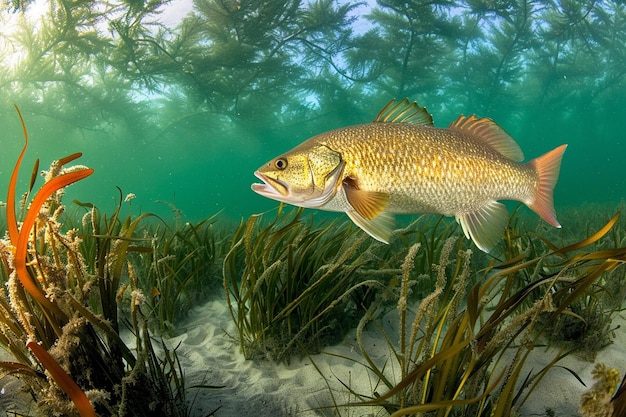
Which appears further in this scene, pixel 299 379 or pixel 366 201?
pixel 299 379

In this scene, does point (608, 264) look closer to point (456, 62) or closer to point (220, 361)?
point (220, 361)

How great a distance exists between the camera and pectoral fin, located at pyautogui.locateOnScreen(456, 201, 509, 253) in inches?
94.4

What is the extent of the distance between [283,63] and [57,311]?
21.1 metres

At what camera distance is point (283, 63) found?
2094 centimetres

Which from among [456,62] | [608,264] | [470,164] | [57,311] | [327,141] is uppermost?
[456,62]

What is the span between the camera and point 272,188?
2318 millimetres

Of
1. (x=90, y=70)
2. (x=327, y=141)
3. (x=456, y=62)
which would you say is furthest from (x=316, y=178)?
(x=456, y=62)

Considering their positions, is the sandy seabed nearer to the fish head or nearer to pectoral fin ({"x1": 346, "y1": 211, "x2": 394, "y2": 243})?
pectoral fin ({"x1": 346, "y1": 211, "x2": 394, "y2": 243})

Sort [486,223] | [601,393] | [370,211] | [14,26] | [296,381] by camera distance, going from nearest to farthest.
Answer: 1. [601,393]
2. [370,211]
3. [486,223]
4. [296,381]
5. [14,26]

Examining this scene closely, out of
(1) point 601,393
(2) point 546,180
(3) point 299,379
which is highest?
(2) point 546,180

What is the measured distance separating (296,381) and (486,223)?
174 cm

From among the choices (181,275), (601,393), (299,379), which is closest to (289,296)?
(299,379)

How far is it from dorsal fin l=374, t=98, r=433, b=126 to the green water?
649cm

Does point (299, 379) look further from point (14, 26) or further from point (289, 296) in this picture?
point (14, 26)
